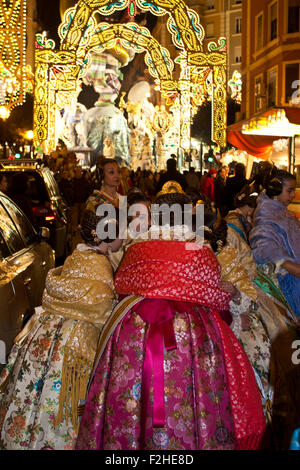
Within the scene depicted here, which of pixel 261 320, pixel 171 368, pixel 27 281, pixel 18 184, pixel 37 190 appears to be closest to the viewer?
pixel 171 368

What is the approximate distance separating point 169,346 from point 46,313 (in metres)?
1.02

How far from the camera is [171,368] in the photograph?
3.42 metres

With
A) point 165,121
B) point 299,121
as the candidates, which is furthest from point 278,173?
point 165,121

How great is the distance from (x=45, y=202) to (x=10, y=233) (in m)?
5.17

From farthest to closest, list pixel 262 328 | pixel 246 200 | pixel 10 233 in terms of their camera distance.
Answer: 1. pixel 246 200
2. pixel 10 233
3. pixel 262 328

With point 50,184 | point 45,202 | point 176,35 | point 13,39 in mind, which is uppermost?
point 176,35

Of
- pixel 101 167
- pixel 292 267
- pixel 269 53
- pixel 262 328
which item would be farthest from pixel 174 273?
pixel 269 53

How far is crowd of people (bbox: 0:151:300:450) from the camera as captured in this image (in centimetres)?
339

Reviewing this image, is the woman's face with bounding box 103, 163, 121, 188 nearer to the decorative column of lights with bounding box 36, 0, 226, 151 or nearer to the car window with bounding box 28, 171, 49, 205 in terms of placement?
the car window with bounding box 28, 171, 49, 205

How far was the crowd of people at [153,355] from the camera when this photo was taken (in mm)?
3393

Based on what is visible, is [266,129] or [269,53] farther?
[269,53]

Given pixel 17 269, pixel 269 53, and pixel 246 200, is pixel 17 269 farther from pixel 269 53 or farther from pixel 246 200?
pixel 269 53

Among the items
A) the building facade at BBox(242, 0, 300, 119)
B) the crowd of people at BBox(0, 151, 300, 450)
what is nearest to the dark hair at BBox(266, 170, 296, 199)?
the crowd of people at BBox(0, 151, 300, 450)

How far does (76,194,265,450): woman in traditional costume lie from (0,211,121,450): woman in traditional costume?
0.23m
